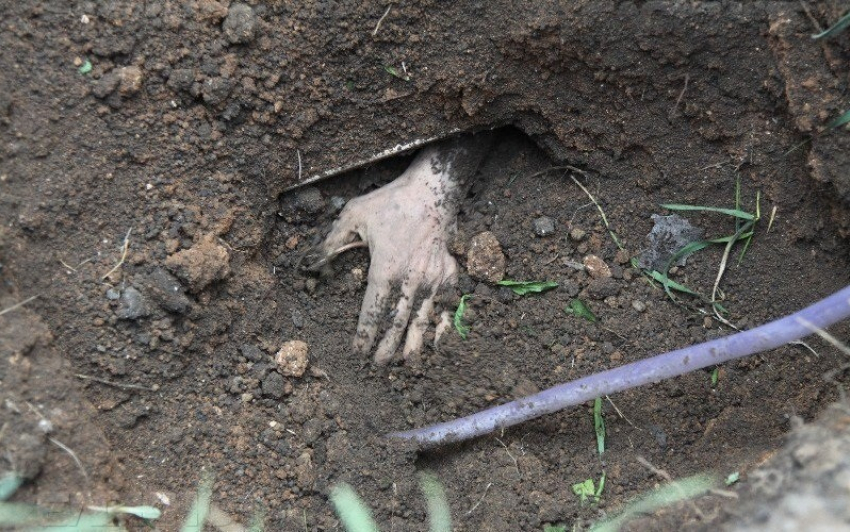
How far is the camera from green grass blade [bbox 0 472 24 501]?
4.61 ft

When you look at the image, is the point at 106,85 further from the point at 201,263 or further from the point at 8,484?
the point at 8,484

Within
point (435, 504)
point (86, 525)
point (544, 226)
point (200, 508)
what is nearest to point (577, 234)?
point (544, 226)

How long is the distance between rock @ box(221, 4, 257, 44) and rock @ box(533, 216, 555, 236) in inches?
34.2

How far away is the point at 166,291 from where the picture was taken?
1.70 meters

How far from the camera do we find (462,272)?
202cm

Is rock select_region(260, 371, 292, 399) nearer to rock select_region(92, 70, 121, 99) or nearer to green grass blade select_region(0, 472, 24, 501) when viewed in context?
green grass blade select_region(0, 472, 24, 501)

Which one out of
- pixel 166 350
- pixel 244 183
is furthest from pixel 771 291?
pixel 166 350

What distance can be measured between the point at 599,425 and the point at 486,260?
1.66ft

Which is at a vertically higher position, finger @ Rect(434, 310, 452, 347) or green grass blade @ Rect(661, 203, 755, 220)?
green grass blade @ Rect(661, 203, 755, 220)

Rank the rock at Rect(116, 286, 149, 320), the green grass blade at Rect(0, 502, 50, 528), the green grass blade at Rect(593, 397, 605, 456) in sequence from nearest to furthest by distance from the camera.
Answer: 1. the green grass blade at Rect(0, 502, 50, 528)
2. the rock at Rect(116, 286, 149, 320)
3. the green grass blade at Rect(593, 397, 605, 456)

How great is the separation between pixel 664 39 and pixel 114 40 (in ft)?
4.13

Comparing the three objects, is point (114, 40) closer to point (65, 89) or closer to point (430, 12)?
point (65, 89)

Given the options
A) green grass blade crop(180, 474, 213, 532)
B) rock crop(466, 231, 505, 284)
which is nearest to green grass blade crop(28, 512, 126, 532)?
green grass blade crop(180, 474, 213, 532)

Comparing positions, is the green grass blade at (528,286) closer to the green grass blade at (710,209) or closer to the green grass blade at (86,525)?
the green grass blade at (710,209)
